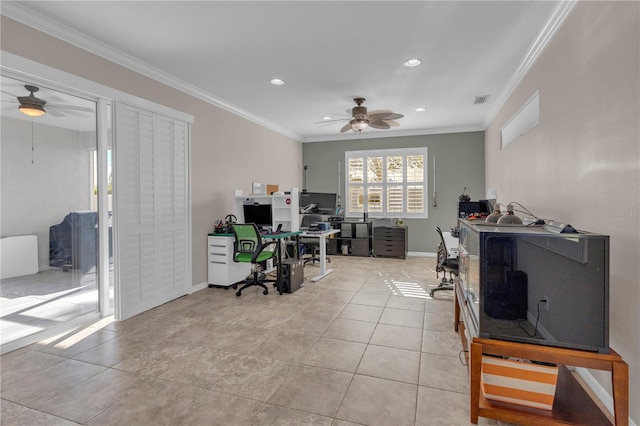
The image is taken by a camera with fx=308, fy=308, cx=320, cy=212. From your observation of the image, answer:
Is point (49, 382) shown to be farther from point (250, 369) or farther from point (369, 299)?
point (369, 299)

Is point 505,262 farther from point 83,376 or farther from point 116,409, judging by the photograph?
point 83,376

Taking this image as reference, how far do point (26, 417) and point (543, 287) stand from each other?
10.2ft

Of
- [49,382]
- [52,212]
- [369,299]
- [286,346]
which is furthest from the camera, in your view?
[369,299]

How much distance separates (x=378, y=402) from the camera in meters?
1.97

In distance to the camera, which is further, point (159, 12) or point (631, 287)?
point (159, 12)

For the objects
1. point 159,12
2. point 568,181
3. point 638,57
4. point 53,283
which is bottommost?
point 53,283

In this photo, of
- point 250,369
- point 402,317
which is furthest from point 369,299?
point 250,369

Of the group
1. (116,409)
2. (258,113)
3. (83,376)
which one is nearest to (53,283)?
(83,376)

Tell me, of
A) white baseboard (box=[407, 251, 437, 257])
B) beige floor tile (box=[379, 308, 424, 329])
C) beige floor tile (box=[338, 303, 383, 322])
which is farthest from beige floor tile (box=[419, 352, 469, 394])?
white baseboard (box=[407, 251, 437, 257])

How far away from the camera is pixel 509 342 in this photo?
1727 mm

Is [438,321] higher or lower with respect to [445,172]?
lower

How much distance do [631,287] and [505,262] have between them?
0.70 metres

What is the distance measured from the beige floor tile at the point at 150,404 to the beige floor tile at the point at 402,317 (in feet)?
6.49

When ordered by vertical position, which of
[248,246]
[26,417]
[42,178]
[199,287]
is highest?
[42,178]
